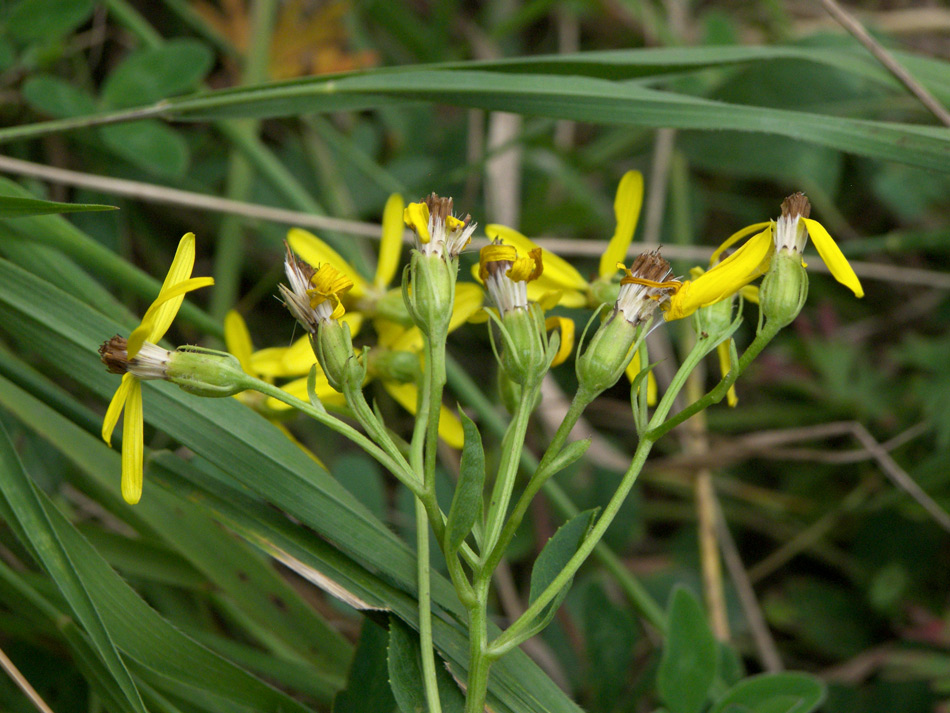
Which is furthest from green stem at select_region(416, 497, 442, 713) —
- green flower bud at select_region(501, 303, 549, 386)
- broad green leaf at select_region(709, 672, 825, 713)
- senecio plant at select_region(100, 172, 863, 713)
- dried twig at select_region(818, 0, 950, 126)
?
dried twig at select_region(818, 0, 950, 126)

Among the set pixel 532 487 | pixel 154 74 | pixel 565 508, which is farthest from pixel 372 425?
pixel 154 74

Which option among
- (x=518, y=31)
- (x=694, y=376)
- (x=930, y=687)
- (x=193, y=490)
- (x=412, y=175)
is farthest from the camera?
(x=518, y=31)

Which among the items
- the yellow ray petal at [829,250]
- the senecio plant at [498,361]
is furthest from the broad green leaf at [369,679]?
the yellow ray petal at [829,250]

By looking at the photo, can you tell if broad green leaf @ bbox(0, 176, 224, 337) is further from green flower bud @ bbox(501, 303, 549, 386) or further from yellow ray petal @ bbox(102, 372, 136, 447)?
green flower bud @ bbox(501, 303, 549, 386)

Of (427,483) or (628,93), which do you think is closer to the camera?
(427,483)

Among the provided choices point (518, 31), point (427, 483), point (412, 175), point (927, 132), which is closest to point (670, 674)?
point (427, 483)

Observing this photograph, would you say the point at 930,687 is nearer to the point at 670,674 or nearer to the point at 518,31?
the point at 670,674
